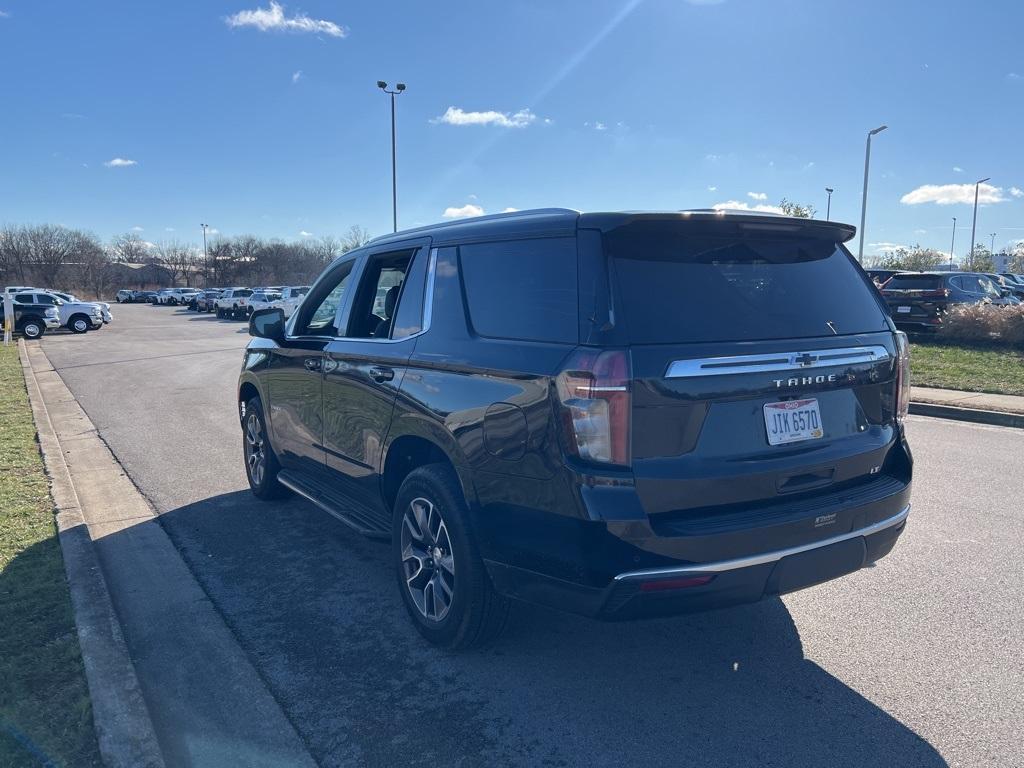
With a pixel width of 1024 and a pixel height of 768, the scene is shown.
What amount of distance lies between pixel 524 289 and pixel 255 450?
3.77 metres

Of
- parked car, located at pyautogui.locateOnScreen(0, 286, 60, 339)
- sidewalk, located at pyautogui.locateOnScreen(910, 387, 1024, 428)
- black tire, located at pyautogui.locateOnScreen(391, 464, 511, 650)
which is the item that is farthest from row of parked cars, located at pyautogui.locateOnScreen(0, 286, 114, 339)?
black tire, located at pyautogui.locateOnScreen(391, 464, 511, 650)

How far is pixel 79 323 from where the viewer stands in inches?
1196

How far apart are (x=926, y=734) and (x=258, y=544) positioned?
4.00 m

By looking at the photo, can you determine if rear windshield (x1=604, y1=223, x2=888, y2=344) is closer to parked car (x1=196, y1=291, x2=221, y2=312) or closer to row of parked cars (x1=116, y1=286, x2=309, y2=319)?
row of parked cars (x1=116, y1=286, x2=309, y2=319)

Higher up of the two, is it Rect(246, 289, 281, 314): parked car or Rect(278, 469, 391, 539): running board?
Rect(246, 289, 281, 314): parked car

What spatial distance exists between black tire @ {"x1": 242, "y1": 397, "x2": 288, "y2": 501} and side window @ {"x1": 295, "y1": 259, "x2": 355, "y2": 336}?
102 centimetres

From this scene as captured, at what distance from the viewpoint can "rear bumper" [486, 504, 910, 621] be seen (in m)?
2.76

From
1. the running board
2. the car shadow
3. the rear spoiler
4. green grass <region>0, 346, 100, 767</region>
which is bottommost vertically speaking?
the car shadow

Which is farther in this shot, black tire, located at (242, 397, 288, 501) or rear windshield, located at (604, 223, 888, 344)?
black tire, located at (242, 397, 288, 501)

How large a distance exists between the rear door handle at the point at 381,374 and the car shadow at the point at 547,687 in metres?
1.26

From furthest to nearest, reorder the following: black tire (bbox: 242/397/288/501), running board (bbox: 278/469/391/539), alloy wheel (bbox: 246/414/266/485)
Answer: alloy wheel (bbox: 246/414/266/485) → black tire (bbox: 242/397/288/501) → running board (bbox: 278/469/391/539)

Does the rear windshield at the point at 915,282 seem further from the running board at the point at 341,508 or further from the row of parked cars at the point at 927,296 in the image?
the running board at the point at 341,508

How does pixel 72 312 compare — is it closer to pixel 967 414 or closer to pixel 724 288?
pixel 967 414

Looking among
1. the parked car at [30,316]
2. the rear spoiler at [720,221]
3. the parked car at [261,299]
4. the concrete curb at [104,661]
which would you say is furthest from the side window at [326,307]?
the parked car at [261,299]
